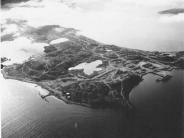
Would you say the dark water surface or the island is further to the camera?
the island

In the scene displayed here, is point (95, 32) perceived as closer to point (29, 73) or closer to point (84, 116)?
point (29, 73)

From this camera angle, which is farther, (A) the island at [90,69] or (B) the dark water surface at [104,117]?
(A) the island at [90,69]

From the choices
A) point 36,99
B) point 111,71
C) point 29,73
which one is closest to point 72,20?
point 29,73

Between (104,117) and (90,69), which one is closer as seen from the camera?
(104,117)

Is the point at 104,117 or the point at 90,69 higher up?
the point at 90,69
